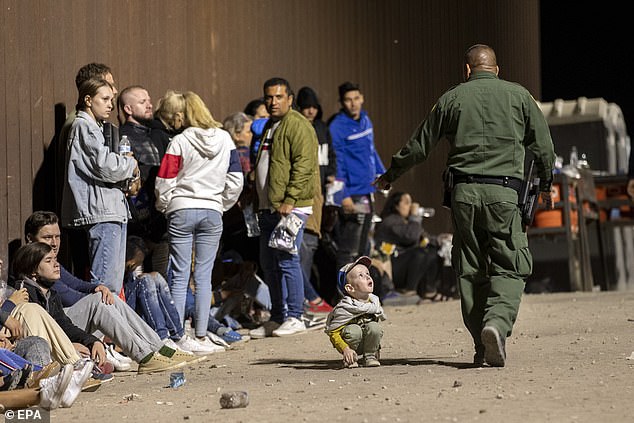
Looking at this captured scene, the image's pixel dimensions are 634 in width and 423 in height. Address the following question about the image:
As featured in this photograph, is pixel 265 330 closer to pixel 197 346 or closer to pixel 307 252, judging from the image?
pixel 197 346

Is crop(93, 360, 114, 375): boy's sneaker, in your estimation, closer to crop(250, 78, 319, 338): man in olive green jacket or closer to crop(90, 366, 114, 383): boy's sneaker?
crop(90, 366, 114, 383): boy's sneaker

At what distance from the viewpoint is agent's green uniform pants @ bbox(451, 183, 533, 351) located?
18.4ft

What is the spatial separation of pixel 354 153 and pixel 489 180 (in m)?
4.13

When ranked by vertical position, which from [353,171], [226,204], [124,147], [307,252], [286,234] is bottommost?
[307,252]

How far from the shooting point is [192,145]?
7.18m

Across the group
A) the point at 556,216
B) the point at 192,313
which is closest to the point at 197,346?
the point at 192,313

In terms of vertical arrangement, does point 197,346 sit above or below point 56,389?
below

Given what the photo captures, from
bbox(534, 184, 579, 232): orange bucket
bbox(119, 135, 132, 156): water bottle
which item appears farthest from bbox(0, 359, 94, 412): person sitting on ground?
bbox(534, 184, 579, 232): orange bucket

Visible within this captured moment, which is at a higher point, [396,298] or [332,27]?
[332,27]

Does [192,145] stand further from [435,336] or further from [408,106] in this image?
[408,106]

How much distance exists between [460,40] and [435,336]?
730 centimetres

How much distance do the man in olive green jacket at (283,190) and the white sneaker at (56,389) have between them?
3.13 metres

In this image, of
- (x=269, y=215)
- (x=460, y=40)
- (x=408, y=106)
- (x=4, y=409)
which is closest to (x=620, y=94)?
(x=460, y=40)

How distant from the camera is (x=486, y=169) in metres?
5.66
